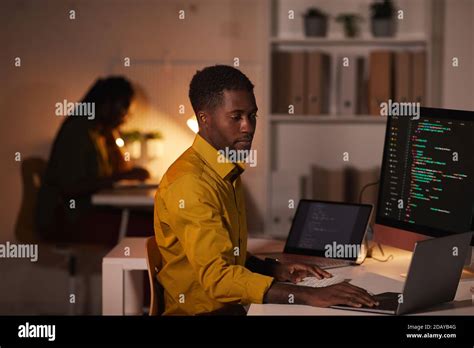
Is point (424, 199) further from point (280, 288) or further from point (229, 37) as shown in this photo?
point (229, 37)

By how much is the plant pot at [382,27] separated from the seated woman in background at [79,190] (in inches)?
57.0

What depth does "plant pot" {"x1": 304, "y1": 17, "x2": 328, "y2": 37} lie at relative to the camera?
4508 millimetres

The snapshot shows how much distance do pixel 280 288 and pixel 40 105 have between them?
3.19 m

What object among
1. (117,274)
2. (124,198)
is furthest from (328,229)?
(124,198)

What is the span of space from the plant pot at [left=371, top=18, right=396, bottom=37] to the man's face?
2.37 meters

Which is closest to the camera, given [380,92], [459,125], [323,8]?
[459,125]

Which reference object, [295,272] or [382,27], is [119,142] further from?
[295,272]

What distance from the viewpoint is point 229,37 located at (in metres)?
4.89

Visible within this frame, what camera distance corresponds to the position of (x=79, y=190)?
445 cm

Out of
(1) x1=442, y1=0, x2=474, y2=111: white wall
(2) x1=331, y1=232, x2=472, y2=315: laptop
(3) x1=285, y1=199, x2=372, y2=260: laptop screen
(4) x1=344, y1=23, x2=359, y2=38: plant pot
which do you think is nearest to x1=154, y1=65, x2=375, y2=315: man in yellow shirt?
(2) x1=331, y1=232, x2=472, y2=315: laptop

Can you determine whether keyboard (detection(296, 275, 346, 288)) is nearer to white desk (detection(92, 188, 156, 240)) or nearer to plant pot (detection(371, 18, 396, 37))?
white desk (detection(92, 188, 156, 240))

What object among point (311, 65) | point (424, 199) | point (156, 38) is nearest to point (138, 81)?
point (156, 38)

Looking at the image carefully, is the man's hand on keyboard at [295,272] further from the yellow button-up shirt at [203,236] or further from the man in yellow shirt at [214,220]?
the yellow button-up shirt at [203,236]

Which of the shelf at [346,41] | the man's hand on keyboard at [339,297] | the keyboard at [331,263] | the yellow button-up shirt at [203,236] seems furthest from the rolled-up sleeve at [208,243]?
the shelf at [346,41]
